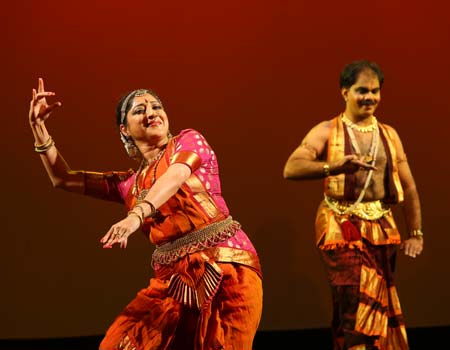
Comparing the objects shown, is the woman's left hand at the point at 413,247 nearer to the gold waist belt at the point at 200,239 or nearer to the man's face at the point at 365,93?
the man's face at the point at 365,93

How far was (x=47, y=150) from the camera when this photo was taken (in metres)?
3.33

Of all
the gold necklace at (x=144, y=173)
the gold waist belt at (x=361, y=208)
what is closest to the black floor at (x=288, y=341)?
the gold waist belt at (x=361, y=208)

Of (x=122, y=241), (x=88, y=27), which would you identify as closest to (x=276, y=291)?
(x=88, y=27)

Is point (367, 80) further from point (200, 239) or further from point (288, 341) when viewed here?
point (288, 341)

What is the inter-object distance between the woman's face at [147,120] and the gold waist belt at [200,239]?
353 mm

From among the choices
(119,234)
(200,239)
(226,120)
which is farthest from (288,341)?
(119,234)

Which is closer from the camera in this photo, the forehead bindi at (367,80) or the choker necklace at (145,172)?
the choker necklace at (145,172)

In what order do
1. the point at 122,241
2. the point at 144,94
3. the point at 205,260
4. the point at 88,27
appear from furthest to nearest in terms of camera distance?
1. the point at 88,27
2. the point at 144,94
3. the point at 205,260
4. the point at 122,241

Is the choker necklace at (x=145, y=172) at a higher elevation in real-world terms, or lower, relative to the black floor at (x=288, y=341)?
higher

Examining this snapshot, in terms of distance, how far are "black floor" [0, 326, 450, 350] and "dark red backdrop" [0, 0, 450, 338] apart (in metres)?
0.04

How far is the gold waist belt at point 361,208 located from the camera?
12.8 feet

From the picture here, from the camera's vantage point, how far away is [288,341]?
507 cm
